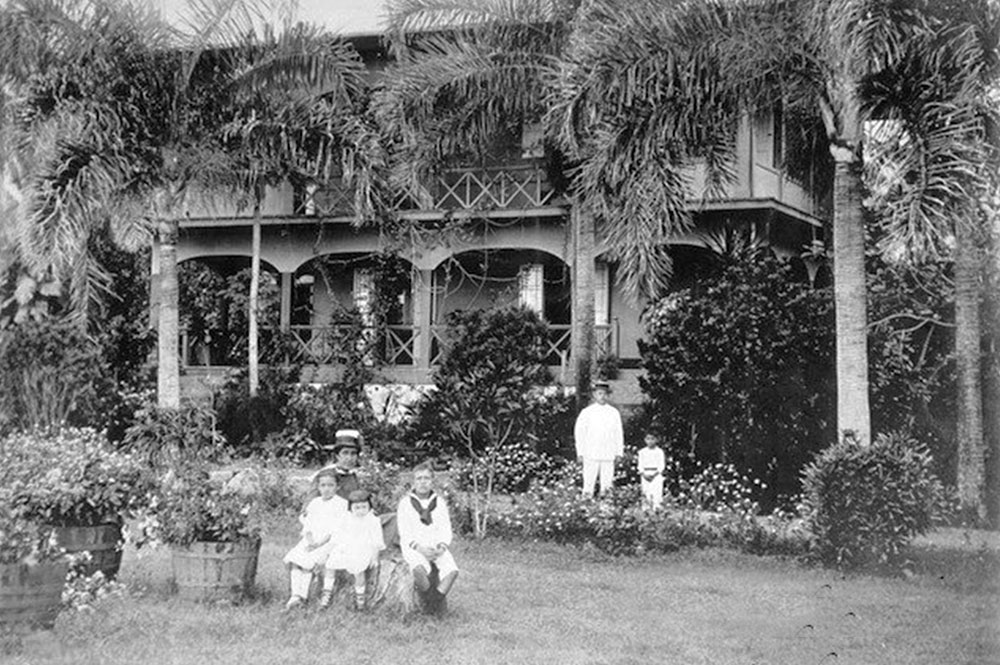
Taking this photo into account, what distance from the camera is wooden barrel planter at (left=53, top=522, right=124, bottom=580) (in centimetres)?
925

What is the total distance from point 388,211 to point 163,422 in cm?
454

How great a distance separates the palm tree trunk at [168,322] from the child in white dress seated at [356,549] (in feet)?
30.6

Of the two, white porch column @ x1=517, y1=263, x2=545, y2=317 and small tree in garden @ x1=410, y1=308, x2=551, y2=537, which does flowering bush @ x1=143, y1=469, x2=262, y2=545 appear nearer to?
small tree in garden @ x1=410, y1=308, x2=551, y2=537

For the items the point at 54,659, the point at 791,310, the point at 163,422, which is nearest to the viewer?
the point at 54,659

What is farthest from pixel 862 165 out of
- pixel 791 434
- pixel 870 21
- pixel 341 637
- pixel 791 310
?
pixel 341 637

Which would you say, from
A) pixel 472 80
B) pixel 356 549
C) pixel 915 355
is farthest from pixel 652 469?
pixel 356 549

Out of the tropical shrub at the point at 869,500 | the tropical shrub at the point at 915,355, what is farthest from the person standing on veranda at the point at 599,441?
the tropical shrub at the point at 869,500

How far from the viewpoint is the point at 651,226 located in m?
13.1

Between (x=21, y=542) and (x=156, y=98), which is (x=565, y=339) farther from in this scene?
(x=21, y=542)

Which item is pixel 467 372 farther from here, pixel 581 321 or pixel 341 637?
pixel 341 637

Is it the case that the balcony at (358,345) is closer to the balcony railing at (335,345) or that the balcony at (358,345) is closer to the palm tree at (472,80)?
the balcony railing at (335,345)

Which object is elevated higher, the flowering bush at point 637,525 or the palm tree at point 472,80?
the palm tree at point 472,80

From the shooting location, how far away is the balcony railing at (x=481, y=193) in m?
21.9

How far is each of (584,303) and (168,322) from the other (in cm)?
585
